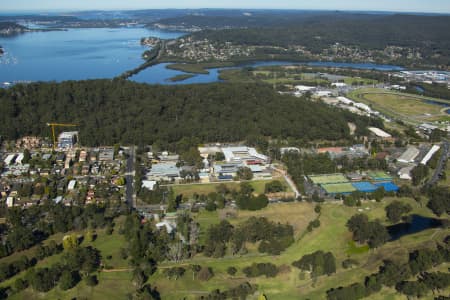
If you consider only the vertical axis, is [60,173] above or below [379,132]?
below

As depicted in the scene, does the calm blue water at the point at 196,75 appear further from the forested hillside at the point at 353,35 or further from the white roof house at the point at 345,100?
the white roof house at the point at 345,100

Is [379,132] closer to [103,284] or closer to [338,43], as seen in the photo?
[103,284]

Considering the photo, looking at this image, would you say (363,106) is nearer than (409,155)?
No

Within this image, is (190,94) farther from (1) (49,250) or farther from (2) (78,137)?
(1) (49,250)

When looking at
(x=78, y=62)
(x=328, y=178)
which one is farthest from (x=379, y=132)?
(x=78, y=62)

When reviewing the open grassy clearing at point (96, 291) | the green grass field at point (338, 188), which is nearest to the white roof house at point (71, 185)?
the open grassy clearing at point (96, 291)

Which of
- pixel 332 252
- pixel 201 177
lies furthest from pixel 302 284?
pixel 201 177
